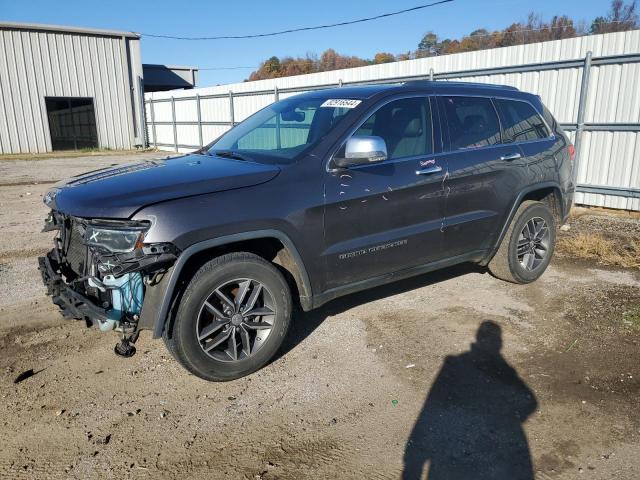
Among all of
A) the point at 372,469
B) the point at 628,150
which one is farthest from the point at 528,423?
the point at 628,150

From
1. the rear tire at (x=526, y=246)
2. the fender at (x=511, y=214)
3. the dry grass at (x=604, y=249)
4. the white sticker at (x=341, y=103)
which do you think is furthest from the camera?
the dry grass at (x=604, y=249)

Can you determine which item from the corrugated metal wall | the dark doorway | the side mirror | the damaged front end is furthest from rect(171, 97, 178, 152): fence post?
the side mirror

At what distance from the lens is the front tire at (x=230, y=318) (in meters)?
3.21

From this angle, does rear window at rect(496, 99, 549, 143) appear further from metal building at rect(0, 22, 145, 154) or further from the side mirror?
metal building at rect(0, 22, 145, 154)

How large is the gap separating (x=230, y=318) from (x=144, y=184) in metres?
1.03

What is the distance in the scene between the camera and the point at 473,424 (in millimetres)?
3033

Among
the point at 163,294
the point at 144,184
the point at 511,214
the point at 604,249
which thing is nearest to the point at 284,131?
the point at 144,184

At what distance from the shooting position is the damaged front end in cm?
299

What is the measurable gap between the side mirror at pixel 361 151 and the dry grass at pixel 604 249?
13.1 feet

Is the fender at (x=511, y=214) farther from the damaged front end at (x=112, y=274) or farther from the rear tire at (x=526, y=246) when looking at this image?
the damaged front end at (x=112, y=274)

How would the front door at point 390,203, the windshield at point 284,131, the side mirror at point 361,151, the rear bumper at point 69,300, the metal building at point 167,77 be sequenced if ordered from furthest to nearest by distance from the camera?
the metal building at point 167,77, the windshield at point 284,131, the front door at point 390,203, the side mirror at point 361,151, the rear bumper at point 69,300

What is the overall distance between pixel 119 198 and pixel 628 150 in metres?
Answer: 8.41

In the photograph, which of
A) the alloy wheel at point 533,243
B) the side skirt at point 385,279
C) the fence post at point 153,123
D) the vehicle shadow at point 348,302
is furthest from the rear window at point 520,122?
the fence post at point 153,123

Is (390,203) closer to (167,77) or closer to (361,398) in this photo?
(361,398)
